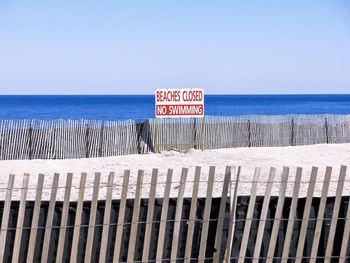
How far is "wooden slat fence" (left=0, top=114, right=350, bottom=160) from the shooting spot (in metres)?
19.4

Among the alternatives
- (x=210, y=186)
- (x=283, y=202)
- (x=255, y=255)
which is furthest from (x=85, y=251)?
(x=283, y=202)

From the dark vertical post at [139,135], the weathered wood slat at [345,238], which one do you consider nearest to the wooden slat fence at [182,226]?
the weathered wood slat at [345,238]

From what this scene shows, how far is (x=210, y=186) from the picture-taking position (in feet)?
14.8

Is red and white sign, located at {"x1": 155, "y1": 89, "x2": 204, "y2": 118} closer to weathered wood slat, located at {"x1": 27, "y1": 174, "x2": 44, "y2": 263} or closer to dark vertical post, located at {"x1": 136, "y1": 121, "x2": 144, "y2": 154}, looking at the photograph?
dark vertical post, located at {"x1": 136, "y1": 121, "x2": 144, "y2": 154}

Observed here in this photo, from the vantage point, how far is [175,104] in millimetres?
20141

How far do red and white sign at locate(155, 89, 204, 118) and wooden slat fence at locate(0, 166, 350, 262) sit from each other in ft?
50.5

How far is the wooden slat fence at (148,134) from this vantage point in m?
19.4

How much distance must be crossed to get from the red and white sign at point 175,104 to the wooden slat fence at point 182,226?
15.4 meters

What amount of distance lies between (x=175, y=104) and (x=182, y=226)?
15.6 meters

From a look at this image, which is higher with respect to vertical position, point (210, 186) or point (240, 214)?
point (210, 186)

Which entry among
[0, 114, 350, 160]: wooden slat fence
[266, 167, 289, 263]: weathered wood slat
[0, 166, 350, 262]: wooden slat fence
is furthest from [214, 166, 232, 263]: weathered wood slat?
[0, 114, 350, 160]: wooden slat fence

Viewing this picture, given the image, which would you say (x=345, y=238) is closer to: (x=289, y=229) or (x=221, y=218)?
(x=289, y=229)

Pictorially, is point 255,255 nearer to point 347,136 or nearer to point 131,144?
point 131,144

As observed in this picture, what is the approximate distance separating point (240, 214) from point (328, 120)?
2074 centimetres
